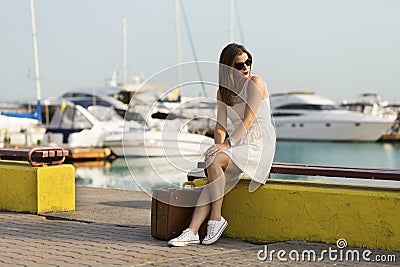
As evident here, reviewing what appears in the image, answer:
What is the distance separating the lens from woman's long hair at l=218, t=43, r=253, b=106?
21.6 feet

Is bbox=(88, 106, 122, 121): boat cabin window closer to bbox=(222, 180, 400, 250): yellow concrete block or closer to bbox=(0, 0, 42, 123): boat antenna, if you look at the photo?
bbox=(0, 0, 42, 123): boat antenna

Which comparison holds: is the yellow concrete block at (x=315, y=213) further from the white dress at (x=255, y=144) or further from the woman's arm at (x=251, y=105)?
the woman's arm at (x=251, y=105)

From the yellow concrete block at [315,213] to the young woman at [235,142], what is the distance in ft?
0.71

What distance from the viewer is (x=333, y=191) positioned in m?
6.32

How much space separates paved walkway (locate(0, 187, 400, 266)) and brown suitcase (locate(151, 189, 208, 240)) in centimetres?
14

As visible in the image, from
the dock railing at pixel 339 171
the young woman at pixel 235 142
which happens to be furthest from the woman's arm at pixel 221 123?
the dock railing at pixel 339 171

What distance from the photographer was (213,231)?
21.3 ft

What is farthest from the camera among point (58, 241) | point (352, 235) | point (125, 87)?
point (125, 87)

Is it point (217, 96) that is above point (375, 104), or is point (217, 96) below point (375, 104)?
above

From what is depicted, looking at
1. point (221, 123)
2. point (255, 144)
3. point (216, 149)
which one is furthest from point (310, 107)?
point (216, 149)

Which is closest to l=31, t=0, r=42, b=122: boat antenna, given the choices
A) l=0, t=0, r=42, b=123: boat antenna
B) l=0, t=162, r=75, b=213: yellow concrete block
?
l=0, t=0, r=42, b=123: boat antenna

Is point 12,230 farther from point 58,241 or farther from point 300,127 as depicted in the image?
point 300,127

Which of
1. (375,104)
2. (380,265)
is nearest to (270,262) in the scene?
(380,265)

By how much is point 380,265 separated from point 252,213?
1486 mm
